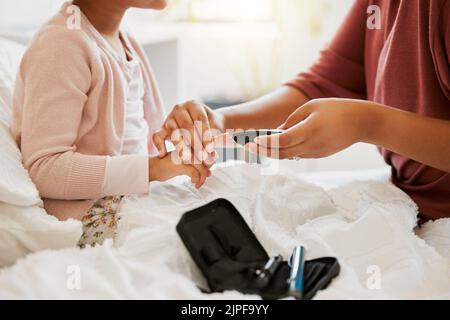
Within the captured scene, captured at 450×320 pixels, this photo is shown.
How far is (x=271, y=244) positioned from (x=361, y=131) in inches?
8.3

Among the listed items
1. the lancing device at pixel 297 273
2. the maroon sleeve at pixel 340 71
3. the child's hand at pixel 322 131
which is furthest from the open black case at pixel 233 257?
the maroon sleeve at pixel 340 71

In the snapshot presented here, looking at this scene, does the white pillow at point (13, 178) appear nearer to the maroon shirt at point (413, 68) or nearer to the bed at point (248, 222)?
the bed at point (248, 222)

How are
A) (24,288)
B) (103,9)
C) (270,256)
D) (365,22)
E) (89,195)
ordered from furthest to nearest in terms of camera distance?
1. (365,22)
2. (103,9)
3. (89,195)
4. (270,256)
5. (24,288)

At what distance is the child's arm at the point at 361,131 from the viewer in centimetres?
68

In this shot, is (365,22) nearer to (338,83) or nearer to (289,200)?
(338,83)

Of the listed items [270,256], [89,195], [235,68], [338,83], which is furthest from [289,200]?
[235,68]

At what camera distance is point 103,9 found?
852 mm

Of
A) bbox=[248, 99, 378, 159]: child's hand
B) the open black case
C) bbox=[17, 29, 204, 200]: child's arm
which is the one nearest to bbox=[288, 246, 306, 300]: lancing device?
the open black case

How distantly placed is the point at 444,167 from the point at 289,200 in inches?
8.7

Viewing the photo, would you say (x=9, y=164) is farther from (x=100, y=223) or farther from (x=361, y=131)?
(x=361, y=131)

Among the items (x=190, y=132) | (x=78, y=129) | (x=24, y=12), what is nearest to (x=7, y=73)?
(x=78, y=129)

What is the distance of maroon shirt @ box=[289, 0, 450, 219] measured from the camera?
747 mm

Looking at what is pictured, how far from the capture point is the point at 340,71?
1.02m

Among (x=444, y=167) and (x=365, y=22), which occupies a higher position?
(x=365, y=22)
